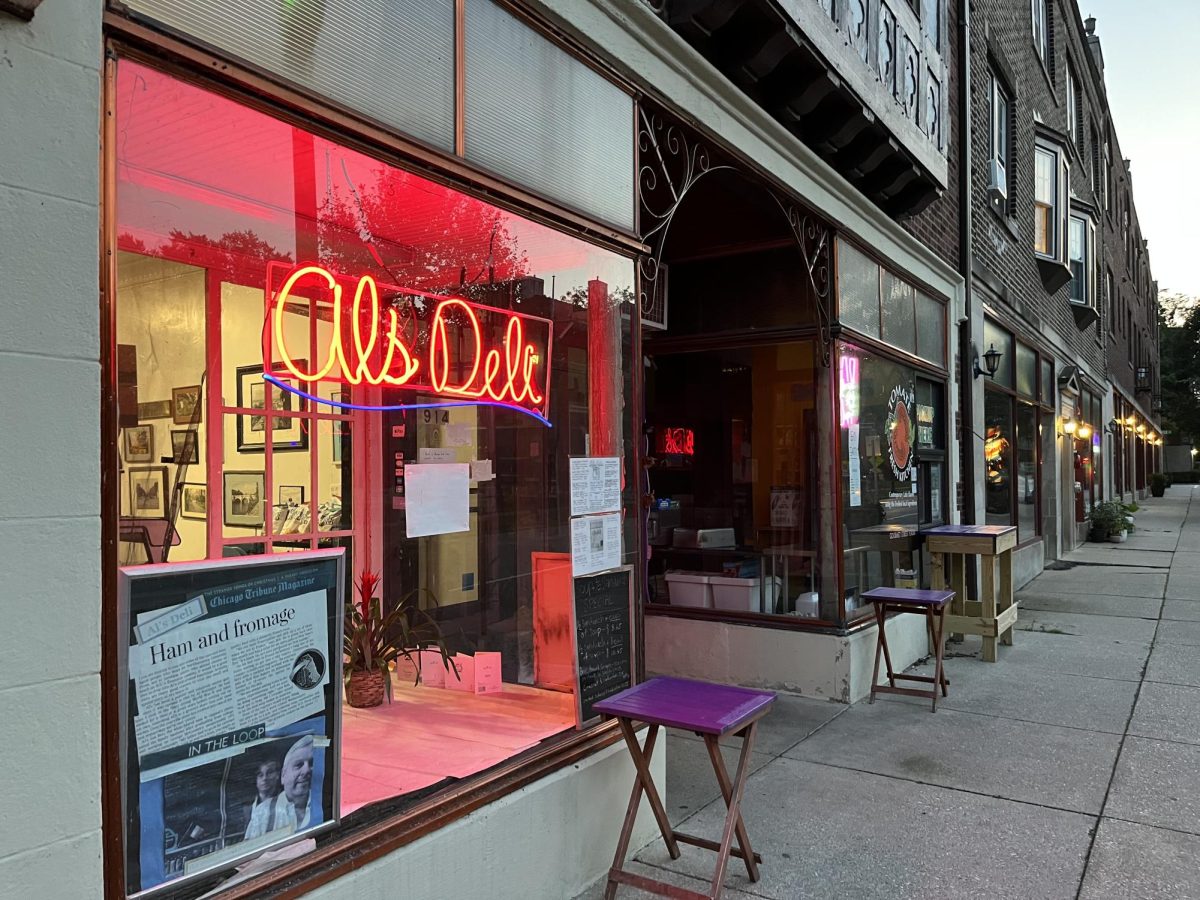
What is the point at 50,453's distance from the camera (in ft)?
6.52

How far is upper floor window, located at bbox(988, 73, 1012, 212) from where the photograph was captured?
11359 millimetres

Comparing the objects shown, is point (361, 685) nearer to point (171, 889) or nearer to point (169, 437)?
point (169, 437)

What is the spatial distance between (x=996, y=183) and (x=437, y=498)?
10240 mm

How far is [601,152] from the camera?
407 cm

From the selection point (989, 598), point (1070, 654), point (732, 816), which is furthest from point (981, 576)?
point (732, 816)

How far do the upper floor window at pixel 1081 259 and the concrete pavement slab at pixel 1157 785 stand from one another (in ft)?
48.1

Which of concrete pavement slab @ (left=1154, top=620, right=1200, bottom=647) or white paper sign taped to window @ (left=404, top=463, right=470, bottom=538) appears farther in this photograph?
concrete pavement slab @ (left=1154, top=620, right=1200, bottom=647)

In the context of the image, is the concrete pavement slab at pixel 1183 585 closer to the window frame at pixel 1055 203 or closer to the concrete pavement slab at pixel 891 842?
the window frame at pixel 1055 203

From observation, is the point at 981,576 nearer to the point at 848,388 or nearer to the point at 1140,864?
the point at 848,388

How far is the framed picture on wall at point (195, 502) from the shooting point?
4168 millimetres

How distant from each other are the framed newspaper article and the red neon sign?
5.54 metres

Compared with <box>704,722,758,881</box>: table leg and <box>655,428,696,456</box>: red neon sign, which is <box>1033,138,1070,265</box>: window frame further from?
<box>704,722,758,881</box>: table leg

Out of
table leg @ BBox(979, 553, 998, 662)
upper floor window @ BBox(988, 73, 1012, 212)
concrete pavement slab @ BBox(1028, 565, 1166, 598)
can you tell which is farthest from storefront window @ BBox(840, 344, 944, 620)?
concrete pavement slab @ BBox(1028, 565, 1166, 598)

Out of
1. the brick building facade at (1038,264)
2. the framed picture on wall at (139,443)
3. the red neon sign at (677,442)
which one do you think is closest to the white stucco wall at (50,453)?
the framed picture on wall at (139,443)
